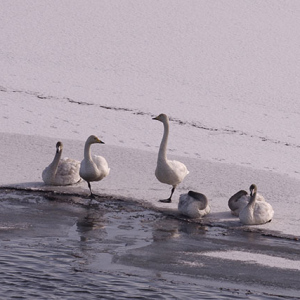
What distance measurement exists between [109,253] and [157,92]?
8.46 meters

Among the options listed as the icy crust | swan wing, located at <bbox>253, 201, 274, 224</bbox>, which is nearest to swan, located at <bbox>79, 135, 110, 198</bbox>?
the icy crust

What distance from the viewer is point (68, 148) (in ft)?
41.0

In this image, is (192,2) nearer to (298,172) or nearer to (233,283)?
(298,172)

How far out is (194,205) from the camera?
366 inches

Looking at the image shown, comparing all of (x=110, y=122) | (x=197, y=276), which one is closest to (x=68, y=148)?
(x=110, y=122)

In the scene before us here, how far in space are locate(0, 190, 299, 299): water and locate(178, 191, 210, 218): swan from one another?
16 centimetres

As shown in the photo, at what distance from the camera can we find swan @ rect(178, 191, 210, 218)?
9289mm

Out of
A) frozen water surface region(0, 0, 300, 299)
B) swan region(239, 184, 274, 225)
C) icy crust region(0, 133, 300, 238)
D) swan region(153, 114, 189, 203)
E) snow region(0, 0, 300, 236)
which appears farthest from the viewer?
snow region(0, 0, 300, 236)

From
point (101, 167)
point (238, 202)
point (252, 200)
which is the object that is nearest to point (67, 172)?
point (101, 167)

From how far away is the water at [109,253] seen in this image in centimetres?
680

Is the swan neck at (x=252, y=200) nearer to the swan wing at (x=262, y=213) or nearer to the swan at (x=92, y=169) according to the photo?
the swan wing at (x=262, y=213)

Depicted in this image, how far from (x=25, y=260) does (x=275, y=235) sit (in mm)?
3162

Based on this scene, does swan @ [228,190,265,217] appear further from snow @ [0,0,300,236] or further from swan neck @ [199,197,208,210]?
swan neck @ [199,197,208,210]

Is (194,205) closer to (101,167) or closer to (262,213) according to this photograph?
(262,213)
